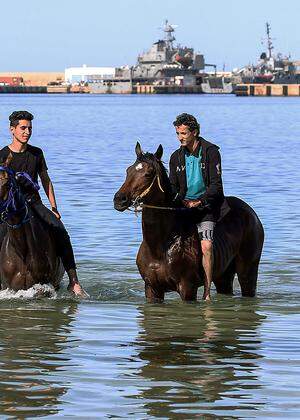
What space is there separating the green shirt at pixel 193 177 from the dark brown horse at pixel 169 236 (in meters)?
0.20

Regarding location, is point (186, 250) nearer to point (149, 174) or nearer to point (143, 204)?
point (143, 204)

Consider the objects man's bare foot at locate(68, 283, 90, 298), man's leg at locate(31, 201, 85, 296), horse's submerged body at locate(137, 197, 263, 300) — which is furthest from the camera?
man's bare foot at locate(68, 283, 90, 298)

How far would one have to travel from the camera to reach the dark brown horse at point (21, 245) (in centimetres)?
1254

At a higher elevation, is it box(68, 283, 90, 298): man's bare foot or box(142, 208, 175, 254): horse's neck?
box(142, 208, 175, 254): horse's neck

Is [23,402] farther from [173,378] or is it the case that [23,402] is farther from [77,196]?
[77,196]

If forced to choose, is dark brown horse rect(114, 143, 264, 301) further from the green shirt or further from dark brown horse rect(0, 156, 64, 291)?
dark brown horse rect(0, 156, 64, 291)

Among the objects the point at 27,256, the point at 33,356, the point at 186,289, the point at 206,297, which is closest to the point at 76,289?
the point at 27,256

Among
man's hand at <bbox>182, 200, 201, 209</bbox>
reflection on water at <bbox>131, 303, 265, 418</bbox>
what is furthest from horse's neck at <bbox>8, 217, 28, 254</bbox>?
man's hand at <bbox>182, 200, 201, 209</bbox>

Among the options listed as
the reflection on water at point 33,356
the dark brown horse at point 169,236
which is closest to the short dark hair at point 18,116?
the dark brown horse at point 169,236

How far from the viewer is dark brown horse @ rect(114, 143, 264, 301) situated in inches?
475

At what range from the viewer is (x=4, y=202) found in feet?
41.0

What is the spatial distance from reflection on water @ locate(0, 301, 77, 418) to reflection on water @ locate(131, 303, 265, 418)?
0.68 m

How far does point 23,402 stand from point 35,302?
4.62 metres

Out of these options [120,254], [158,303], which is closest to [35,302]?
[158,303]
